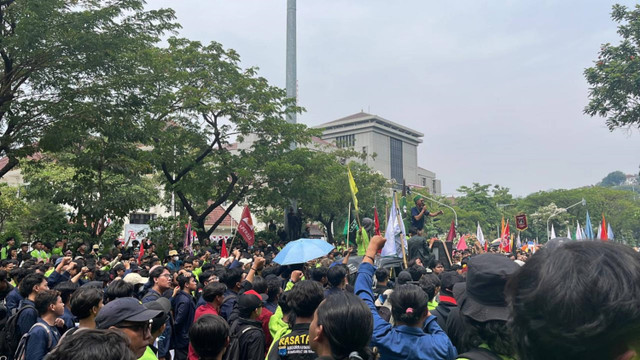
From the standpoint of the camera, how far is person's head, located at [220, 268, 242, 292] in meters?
6.09

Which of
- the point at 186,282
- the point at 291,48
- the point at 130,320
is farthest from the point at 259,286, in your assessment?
the point at 291,48

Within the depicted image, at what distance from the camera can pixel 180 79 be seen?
2052 centimetres

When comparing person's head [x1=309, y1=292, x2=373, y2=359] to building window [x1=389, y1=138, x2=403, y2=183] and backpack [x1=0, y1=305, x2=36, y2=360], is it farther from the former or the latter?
building window [x1=389, y1=138, x2=403, y2=183]

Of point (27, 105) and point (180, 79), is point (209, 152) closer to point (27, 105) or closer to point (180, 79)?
point (180, 79)

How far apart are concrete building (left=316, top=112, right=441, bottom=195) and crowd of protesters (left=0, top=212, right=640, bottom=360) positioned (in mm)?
82601

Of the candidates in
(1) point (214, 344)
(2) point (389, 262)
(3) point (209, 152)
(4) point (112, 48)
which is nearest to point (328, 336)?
(1) point (214, 344)

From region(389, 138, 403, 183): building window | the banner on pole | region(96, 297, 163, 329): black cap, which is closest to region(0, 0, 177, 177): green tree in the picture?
region(96, 297, 163, 329): black cap

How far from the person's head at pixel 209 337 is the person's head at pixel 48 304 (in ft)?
6.41

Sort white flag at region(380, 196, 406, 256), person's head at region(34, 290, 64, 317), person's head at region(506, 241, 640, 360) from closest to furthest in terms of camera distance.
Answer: person's head at region(506, 241, 640, 360), person's head at region(34, 290, 64, 317), white flag at region(380, 196, 406, 256)

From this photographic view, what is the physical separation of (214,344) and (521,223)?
1930cm

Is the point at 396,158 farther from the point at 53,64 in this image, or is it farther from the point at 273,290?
the point at 273,290

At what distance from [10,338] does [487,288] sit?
16.0 ft

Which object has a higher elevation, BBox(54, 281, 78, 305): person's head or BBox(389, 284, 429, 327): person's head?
BBox(389, 284, 429, 327): person's head

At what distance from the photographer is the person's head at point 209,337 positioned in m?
3.46
